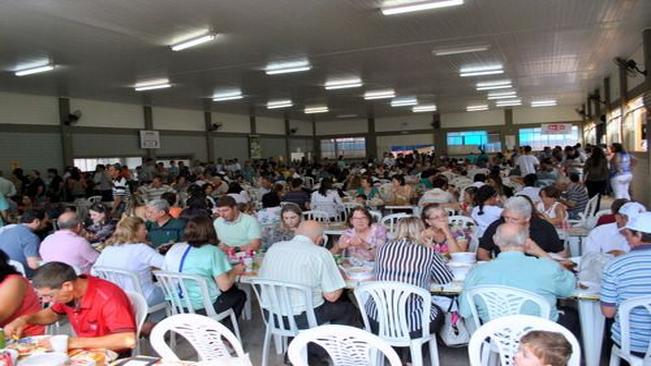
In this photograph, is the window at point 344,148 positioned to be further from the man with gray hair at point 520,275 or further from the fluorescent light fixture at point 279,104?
the man with gray hair at point 520,275

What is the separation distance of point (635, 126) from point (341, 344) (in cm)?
1103

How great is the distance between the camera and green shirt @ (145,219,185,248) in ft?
17.6

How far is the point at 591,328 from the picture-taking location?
3131 mm

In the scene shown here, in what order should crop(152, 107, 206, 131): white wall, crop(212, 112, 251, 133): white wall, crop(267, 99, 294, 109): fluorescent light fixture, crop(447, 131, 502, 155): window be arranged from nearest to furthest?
crop(152, 107, 206, 131): white wall → crop(267, 99, 294, 109): fluorescent light fixture → crop(212, 112, 251, 133): white wall → crop(447, 131, 502, 155): window

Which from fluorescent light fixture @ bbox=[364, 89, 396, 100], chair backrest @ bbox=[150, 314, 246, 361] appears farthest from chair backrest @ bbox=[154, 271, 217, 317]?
fluorescent light fixture @ bbox=[364, 89, 396, 100]

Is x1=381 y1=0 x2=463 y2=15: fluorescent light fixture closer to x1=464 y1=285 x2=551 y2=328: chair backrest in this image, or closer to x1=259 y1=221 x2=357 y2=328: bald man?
x1=259 y1=221 x2=357 y2=328: bald man

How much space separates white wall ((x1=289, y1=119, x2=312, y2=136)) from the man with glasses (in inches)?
726

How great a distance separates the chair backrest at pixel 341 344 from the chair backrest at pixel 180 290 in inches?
66.1

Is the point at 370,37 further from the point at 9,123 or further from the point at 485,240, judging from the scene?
the point at 9,123

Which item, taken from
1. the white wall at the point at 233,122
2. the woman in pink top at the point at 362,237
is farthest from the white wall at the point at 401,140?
the woman in pink top at the point at 362,237

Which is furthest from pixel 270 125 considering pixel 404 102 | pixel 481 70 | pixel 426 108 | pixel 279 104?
pixel 481 70

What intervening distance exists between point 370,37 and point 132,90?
22.2ft

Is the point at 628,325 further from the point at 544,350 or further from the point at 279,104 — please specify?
the point at 279,104

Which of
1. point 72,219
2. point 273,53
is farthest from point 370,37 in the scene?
point 72,219
